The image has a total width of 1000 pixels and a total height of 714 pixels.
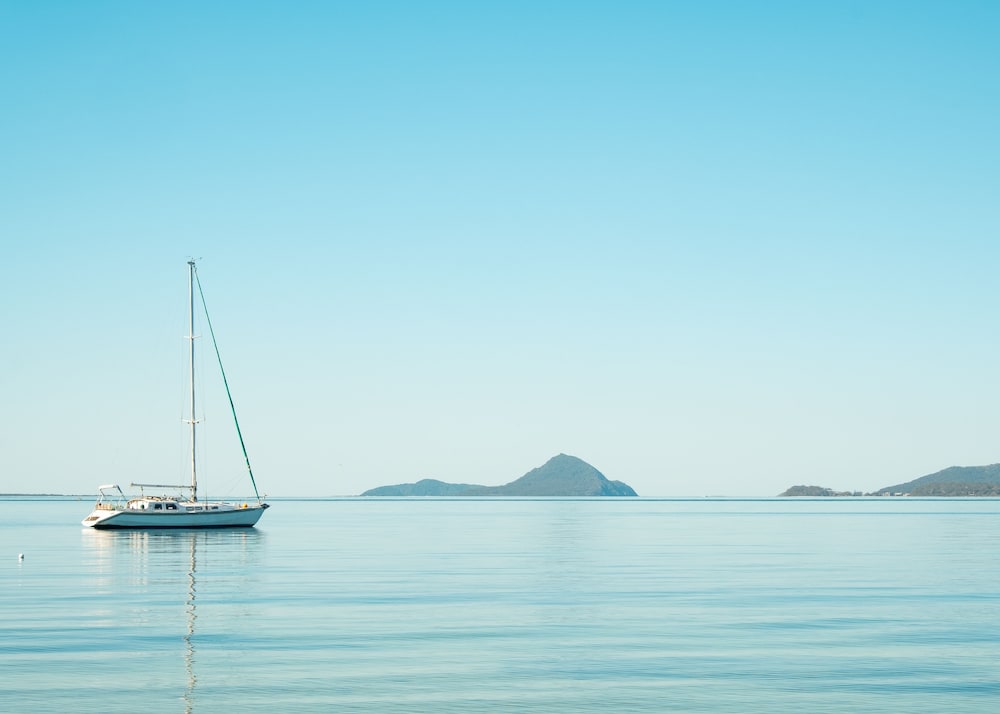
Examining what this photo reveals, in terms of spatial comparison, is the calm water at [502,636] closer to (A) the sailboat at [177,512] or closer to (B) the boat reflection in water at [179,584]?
(B) the boat reflection in water at [179,584]

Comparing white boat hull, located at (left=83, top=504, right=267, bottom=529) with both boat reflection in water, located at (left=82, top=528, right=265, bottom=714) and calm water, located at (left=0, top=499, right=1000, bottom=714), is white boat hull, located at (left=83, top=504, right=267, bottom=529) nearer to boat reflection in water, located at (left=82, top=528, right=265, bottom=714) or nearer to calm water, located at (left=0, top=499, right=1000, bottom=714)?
boat reflection in water, located at (left=82, top=528, right=265, bottom=714)

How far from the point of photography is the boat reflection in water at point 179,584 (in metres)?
36.5

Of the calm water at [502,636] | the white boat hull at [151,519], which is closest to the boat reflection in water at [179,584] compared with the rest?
the calm water at [502,636]

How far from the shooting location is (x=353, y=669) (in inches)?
1224

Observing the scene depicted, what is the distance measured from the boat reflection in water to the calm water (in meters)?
0.19

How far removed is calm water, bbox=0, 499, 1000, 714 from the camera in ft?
90.9

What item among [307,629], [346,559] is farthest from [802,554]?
[307,629]

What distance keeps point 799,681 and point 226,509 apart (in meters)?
110

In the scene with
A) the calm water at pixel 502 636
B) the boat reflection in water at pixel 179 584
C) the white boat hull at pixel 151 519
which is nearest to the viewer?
the calm water at pixel 502 636

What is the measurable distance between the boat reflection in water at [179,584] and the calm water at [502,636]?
189 millimetres

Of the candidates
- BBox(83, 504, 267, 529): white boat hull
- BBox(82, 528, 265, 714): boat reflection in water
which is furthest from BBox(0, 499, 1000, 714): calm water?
BBox(83, 504, 267, 529): white boat hull

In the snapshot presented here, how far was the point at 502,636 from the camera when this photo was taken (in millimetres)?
37562

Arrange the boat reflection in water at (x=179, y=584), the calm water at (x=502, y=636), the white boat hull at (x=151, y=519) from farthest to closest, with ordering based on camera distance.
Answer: the white boat hull at (x=151, y=519)
the boat reflection in water at (x=179, y=584)
the calm water at (x=502, y=636)

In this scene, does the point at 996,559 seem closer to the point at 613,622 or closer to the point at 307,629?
the point at 613,622
